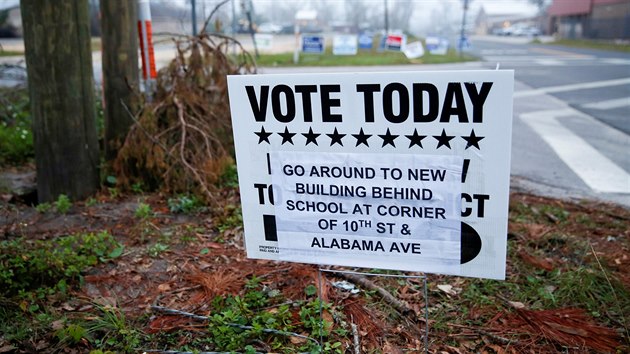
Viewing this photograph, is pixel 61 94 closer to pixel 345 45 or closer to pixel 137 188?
pixel 137 188

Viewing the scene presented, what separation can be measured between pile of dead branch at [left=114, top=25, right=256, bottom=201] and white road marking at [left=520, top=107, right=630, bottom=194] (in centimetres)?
405

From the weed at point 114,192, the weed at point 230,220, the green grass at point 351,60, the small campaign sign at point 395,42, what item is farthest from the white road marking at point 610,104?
the small campaign sign at point 395,42

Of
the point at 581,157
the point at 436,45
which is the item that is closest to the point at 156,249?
the point at 581,157

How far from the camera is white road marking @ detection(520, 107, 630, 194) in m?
5.97

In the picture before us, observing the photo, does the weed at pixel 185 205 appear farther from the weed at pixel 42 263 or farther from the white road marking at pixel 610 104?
the white road marking at pixel 610 104

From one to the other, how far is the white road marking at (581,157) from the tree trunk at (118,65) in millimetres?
4910

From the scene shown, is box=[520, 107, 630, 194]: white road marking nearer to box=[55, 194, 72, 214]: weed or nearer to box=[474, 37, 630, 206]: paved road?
box=[474, 37, 630, 206]: paved road

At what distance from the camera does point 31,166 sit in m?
5.96

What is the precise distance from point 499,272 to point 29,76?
403cm

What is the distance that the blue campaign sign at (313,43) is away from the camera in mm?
22766

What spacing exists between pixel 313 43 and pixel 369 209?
837 inches

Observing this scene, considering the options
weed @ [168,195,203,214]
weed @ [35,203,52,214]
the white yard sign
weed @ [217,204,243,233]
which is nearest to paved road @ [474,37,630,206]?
weed @ [217,204,243,233]

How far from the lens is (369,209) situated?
92.8 inches

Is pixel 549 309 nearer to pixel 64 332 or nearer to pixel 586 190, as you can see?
pixel 64 332
